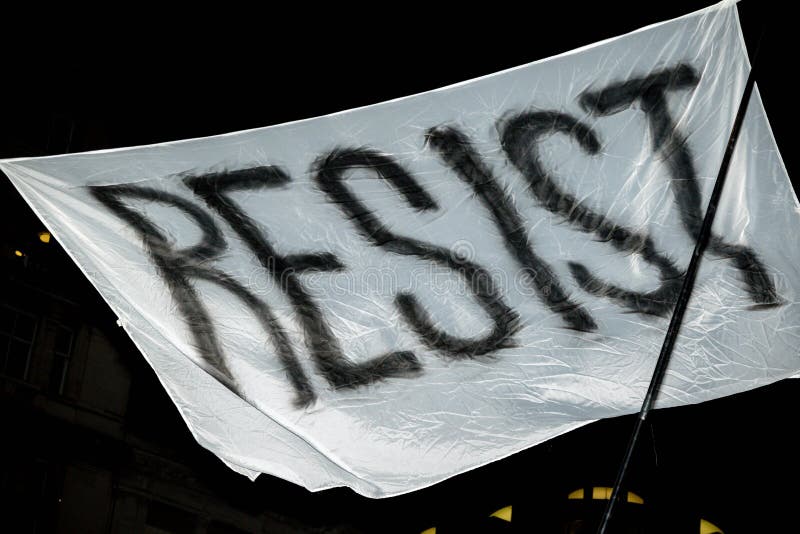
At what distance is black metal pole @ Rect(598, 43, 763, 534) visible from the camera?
3.37 meters

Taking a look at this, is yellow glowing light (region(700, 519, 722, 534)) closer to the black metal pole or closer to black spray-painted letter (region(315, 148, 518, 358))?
black spray-painted letter (region(315, 148, 518, 358))

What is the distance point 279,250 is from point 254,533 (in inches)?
817

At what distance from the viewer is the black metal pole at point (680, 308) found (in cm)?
337

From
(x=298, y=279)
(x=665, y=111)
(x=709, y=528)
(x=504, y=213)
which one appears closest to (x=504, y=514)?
(x=709, y=528)

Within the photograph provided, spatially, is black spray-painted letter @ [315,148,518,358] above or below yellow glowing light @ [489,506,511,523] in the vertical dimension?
below

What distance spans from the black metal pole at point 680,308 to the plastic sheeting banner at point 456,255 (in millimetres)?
225

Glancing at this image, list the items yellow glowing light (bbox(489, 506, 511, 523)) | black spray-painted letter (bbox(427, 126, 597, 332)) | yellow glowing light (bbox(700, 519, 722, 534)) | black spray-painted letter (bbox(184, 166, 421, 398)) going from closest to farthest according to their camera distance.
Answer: black spray-painted letter (bbox(427, 126, 597, 332)) < black spray-painted letter (bbox(184, 166, 421, 398)) < yellow glowing light (bbox(700, 519, 722, 534)) < yellow glowing light (bbox(489, 506, 511, 523))

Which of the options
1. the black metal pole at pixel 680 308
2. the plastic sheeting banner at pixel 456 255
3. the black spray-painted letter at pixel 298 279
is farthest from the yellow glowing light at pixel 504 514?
the black metal pole at pixel 680 308

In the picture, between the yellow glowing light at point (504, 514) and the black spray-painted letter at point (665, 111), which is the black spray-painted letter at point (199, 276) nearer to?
the black spray-painted letter at point (665, 111)

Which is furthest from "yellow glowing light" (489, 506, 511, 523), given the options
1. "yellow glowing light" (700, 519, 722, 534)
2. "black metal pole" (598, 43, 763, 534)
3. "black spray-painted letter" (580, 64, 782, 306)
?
"black metal pole" (598, 43, 763, 534)

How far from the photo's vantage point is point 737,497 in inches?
387

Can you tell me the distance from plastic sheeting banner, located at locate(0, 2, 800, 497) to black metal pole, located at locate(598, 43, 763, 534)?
0.22 metres

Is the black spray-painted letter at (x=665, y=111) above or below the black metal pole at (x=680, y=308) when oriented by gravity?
above

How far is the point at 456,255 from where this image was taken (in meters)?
4.36
